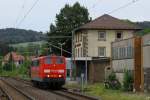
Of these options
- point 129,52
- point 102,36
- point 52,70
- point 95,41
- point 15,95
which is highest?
point 102,36

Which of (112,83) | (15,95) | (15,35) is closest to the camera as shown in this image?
(15,95)

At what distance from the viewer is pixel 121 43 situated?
4700 centimetres

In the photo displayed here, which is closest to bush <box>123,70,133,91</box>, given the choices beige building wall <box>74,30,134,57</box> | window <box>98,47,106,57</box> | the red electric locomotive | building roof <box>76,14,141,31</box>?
the red electric locomotive

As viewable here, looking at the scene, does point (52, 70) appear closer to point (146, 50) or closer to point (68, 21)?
point (146, 50)

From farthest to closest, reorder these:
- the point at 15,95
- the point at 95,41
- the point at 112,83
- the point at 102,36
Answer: the point at 102,36, the point at 95,41, the point at 112,83, the point at 15,95

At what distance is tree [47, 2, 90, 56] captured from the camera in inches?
3979

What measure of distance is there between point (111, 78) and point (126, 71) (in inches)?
112

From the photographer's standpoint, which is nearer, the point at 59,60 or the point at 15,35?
the point at 59,60

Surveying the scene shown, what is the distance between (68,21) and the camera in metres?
103

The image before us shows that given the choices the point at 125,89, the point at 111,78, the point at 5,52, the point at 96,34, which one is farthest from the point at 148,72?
the point at 5,52

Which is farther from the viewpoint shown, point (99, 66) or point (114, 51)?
point (99, 66)

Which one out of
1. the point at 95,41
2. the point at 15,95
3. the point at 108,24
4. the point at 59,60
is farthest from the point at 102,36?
the point at 15,95

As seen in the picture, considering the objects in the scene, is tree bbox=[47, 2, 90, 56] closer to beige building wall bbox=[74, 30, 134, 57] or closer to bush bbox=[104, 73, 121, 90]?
beige building wall bbox=[74, 30, 134, 57]

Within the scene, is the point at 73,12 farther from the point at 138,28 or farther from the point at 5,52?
the point at 5,52
